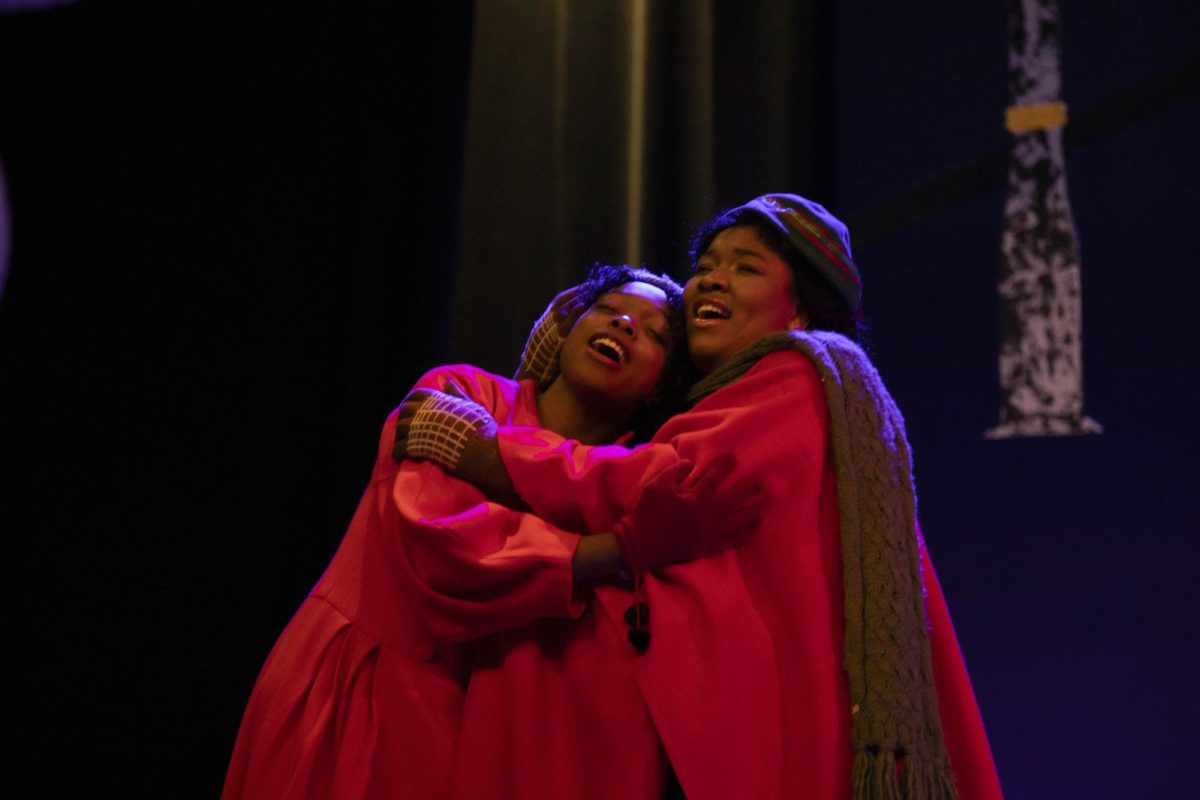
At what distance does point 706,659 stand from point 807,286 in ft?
2.11

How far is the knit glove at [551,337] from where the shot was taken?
5.61 ft

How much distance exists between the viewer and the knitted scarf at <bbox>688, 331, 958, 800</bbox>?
1237mm

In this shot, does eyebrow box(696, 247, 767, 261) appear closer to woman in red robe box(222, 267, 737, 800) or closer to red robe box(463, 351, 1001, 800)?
red robe box(463, 351, 1001, 800)

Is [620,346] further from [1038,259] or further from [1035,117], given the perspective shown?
[1035,117]

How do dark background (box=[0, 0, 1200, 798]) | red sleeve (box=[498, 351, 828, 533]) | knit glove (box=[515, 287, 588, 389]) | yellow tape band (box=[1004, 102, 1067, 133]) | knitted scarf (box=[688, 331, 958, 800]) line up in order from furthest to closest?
yellow tape band (box=[1004, 102, 1067, 133]) → dark background (box=[0, 0, 1200, 798]) → knit glove (box=[515, 287, 588, 389]) → red sleeve (box=[498, 351, 828, 533]) → knitted scarf (box=[688, 331, 958, 800])

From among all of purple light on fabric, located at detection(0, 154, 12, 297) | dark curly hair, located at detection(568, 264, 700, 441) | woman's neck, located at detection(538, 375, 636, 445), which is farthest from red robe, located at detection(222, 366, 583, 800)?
purple light on fabric, located at detection(0, 154, 12, 297)

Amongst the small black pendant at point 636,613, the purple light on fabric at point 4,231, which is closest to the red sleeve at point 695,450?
the small black pendant at point 636,613

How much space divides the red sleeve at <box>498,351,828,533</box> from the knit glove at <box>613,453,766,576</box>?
0.04 ft

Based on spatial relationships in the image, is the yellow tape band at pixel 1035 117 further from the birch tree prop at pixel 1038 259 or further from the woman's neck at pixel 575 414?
the woman's neck at pixel 575 414

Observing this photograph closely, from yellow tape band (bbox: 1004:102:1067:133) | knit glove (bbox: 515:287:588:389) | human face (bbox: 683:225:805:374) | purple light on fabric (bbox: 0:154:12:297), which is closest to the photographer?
human face (bbox: 683:225:805:374)

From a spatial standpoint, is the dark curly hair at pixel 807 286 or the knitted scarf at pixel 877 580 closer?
the knitted scarf at pixel 877 580

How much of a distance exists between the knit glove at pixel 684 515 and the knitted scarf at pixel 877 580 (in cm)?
15

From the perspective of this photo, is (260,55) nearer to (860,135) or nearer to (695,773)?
(860,135)

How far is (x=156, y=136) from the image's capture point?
2.28 meters
